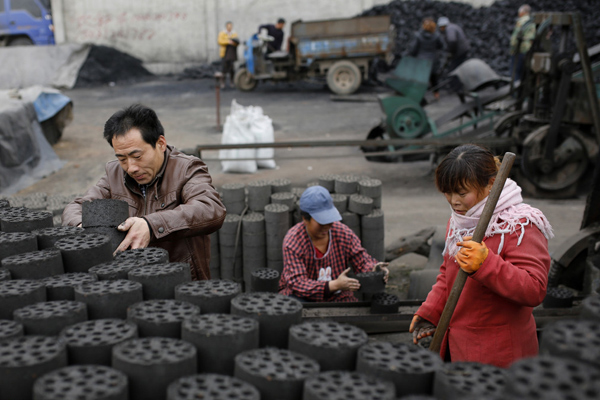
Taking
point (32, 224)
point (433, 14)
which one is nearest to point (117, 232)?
point (32, 224)

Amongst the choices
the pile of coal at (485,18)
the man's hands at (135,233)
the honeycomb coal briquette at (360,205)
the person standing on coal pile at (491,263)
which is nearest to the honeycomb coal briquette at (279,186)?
the honeycomb coal briquette at (360,205)

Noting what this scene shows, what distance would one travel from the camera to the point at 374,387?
125cm

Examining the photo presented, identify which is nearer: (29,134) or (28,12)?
(29,134)

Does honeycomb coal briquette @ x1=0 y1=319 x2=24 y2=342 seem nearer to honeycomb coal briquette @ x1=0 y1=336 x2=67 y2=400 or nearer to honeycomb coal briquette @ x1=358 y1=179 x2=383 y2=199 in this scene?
honeycomb coal briquette @ x1=0 y1=336 x2=67 y2=400

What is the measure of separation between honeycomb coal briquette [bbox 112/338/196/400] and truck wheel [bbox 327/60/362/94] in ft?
48.0

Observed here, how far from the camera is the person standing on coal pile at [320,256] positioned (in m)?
3.50

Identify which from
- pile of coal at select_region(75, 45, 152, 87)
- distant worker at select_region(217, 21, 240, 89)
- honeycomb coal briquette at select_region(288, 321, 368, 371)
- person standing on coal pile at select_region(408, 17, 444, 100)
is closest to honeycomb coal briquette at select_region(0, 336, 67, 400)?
honeycomb coal briquette at select_region(288, 321, 368, 371)

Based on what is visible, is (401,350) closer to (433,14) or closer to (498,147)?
(498,147)

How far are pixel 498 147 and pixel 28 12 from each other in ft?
57.6

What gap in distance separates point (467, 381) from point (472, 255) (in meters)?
0.71

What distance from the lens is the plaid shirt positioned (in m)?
3.54

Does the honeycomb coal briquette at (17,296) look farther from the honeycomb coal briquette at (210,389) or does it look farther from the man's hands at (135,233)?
the honeycomb coal briquette at (210,389)

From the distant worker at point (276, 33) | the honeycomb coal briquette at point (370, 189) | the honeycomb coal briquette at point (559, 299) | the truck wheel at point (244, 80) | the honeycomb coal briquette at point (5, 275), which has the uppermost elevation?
the distant worker at point (276, 33)

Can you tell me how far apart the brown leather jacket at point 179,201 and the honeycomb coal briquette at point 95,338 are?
0.86m
